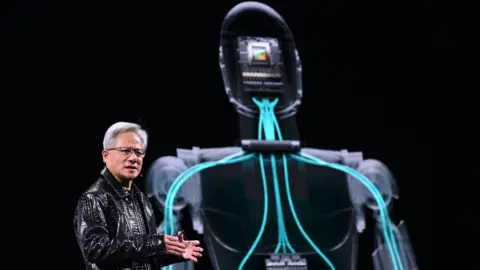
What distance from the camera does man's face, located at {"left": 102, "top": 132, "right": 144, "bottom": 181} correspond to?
1.54 m

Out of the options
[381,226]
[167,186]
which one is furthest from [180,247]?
[381,226]

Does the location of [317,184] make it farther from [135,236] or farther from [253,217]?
[135,236]

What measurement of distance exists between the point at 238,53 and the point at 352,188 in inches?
36.8

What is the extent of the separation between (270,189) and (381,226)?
0.56m

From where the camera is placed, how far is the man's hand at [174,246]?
146 centimetres

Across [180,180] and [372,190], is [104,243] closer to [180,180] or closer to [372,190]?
[180,180]

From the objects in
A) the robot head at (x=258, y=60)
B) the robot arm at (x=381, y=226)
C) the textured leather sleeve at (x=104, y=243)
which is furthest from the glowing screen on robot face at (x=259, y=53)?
the textured leather sleeve at (x=104, y=243)

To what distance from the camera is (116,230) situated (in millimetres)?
1531

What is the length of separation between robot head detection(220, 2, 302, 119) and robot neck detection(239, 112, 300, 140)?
3cm

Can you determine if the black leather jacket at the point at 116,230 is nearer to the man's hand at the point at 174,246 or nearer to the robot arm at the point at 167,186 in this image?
the man's hand at the point at 174,246

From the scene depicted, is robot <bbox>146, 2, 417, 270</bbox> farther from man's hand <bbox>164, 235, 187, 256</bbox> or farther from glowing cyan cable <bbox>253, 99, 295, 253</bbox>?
man's hand <bbox>164, 235, 187, 256</bbox>

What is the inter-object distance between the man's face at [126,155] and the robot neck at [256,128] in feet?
6.77

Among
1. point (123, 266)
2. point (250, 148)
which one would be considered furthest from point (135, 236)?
point (250, 148)

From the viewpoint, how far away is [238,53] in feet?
12.5
